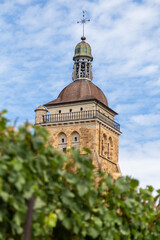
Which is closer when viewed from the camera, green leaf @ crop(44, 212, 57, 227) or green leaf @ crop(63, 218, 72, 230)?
green leaf @ crop(44, 212, 57, 227)

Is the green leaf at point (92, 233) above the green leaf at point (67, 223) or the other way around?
the other way around

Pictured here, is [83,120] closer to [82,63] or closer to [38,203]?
[82,63]

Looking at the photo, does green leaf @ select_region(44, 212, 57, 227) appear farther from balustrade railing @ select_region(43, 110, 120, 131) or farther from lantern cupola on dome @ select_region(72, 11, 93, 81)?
lantern cupola on dome @ select_region(72, 11, 93, 81)

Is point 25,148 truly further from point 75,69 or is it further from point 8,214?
point 75,69

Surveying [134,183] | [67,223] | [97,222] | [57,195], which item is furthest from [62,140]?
[67,223]

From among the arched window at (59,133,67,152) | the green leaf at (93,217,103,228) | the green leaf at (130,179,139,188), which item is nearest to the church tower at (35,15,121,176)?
the arched window at (59,133,67,152)

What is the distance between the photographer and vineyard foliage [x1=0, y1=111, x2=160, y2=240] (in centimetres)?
706

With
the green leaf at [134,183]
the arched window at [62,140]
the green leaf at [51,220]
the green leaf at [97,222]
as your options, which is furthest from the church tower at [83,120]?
the green leaf at [51,220]

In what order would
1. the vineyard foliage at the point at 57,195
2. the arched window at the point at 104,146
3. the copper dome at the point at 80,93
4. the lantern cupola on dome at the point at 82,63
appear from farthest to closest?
the lantern cupola on dome at the point at 82,63
the copper dome at the point at 80,93
the arched window at the point at 104,146
the vineyard foliage at the point at 57,195

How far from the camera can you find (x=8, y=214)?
7344 mm

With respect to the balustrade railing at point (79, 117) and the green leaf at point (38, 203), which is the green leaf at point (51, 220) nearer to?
the green leaf at point (38, 203)

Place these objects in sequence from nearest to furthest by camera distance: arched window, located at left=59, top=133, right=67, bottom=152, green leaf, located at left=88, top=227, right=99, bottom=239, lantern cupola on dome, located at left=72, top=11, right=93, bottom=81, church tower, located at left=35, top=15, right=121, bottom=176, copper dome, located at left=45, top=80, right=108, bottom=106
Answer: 1. green leaf, located at left=88, top=227, right=99, bottom=239
2. church tower, located at left=35, top=15, right=121, bottom=176
3. arched window, located at left=59, top=133, right=67, bottom=152
4. copper dome, located at left=45, top=80, right=108, bottom=106
5. lantern cupola on dome, located at left=72, top=11, right=93, bottom=81

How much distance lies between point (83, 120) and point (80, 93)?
4.67 metres

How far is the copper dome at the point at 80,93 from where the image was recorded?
59531 millimetres
